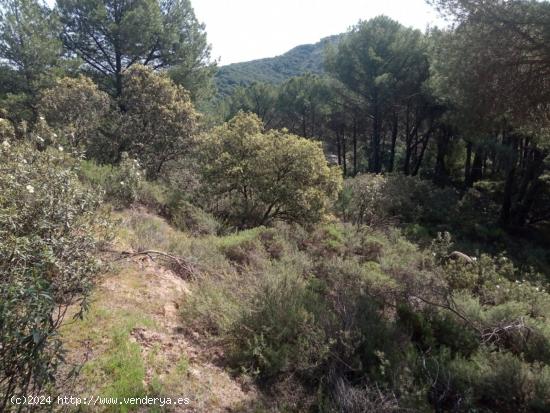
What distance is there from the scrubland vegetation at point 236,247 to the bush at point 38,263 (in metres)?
0.02

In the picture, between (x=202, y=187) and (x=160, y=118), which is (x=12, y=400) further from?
(x=160, y=118)

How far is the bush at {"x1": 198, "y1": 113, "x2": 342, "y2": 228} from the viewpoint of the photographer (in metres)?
8.55

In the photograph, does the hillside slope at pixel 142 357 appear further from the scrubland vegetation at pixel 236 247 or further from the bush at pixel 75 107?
the bush at pixel 75 107

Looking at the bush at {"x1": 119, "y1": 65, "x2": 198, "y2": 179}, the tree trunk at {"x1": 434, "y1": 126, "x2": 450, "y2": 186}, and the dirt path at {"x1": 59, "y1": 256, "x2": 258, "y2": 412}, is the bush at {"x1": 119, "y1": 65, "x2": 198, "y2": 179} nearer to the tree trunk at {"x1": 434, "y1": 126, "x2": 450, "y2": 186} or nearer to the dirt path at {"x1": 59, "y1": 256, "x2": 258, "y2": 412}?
the dirt path at {"x1": 59, "y1": 256, "x2": 258, "y2": 412}

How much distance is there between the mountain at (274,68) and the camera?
61.9 metres

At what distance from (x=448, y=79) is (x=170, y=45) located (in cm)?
1082

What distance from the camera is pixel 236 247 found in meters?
6.52

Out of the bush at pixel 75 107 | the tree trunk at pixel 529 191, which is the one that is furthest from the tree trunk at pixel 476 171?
the bush at pixel 75 107

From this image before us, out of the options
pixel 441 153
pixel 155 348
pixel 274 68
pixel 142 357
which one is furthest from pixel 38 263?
pixel 274 68

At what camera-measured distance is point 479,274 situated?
6.88 metres

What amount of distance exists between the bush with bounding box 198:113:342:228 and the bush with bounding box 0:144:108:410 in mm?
4616

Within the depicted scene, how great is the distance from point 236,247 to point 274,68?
78.3m

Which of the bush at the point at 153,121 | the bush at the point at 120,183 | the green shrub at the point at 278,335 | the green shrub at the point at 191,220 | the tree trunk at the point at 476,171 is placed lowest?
the tree trunk at the point at 476,171

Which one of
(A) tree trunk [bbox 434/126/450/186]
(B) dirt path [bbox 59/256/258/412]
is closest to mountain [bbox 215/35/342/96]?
(A) tree trunk [bbox 434/126/450/186]
